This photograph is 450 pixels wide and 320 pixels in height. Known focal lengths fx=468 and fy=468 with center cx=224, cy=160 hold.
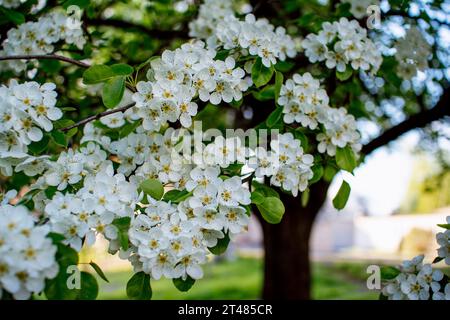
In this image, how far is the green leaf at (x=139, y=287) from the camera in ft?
5.82

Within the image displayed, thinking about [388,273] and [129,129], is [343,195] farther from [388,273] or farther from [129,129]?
[129,129]

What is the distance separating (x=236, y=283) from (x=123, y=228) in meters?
8.33

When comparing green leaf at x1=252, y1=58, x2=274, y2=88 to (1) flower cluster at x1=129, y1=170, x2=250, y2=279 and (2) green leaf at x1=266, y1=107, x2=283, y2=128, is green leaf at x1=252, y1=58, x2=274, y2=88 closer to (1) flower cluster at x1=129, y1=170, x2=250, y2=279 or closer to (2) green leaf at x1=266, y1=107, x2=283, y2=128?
(2) green leaf at x1=266, y1=107, x2=283, y2=128

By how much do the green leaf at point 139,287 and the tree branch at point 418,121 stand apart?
7.30 ft

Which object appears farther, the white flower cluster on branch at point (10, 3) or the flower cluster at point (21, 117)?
the white flower cluster on branch at point (10, 3)

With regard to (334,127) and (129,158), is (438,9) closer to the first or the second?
(334,127)

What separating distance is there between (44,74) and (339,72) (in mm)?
1822

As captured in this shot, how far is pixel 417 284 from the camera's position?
2.18 m

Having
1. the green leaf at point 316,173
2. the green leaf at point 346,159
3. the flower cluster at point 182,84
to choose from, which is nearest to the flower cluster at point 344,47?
the green leaf at point 346,159

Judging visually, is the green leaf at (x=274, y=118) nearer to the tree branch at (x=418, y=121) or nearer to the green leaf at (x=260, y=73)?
the green leaf at (x=260, y=73)

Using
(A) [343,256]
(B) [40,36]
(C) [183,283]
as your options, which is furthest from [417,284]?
(A) [343,256]

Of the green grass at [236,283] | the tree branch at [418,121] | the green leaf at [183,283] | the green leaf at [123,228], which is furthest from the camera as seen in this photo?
the green grass at [236,283]

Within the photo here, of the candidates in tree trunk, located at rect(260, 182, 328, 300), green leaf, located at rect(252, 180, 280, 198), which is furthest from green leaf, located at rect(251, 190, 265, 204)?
tree trunk, located at rect(260, 182, 328, 300)

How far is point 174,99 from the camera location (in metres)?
1.92
